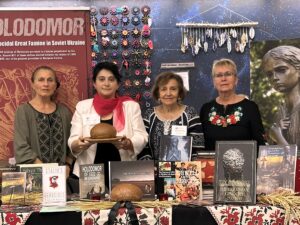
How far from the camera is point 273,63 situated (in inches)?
145

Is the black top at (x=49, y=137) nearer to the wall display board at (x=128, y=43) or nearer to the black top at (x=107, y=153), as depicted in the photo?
the black top at (x=107, y=153)

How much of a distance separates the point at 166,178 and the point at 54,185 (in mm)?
558

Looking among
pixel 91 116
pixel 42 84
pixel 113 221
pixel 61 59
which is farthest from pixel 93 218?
pixel 61 59

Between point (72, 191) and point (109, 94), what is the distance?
655 mm

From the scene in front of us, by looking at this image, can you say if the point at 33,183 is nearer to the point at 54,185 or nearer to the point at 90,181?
the point at 54,185

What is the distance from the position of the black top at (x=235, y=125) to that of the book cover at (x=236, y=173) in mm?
759

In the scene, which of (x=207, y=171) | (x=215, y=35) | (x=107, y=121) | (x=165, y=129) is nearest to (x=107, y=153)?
(x=107, y=121)

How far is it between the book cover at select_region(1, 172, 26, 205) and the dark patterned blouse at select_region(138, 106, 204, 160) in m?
0.91

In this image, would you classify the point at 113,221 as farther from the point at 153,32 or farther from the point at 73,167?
the point at 153,32

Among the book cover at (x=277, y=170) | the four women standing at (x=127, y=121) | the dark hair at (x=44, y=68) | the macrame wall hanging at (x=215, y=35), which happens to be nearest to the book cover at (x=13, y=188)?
the four women standing at (x=127, y=121)

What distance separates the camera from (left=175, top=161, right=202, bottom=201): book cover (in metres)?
2.38

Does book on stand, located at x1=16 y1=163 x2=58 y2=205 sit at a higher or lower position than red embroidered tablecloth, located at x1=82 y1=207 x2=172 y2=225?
higher

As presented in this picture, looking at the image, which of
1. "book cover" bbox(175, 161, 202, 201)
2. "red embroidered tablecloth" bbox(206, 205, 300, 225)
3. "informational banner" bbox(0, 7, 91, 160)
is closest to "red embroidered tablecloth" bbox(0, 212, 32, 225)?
"book cover" bbox(175, 161, 202, 201)

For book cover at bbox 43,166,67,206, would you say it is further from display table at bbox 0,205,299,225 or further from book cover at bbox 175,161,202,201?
book cover at bbox 175,161,202,201
